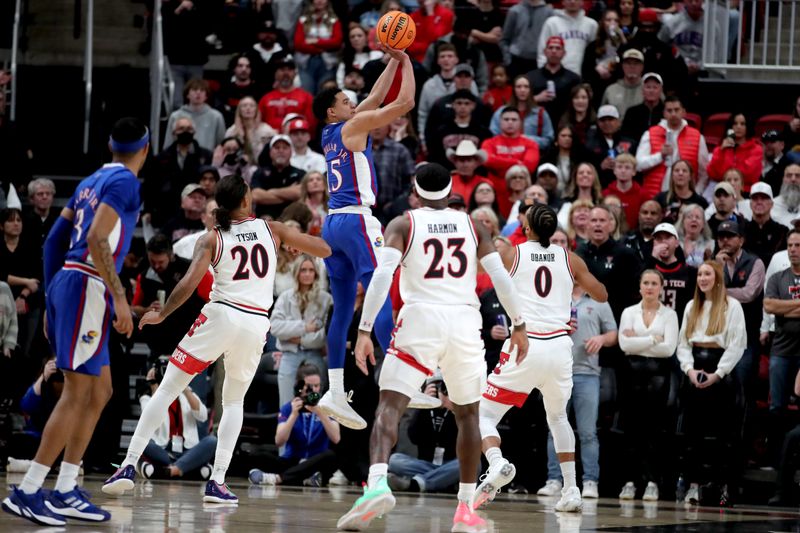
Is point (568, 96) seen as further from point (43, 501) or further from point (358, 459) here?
point (43, 501)

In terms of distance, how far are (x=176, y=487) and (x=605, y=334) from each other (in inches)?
194

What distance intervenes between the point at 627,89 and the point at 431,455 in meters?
6.64

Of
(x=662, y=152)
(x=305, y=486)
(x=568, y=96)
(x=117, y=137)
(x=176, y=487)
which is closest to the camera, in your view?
(x=117, y=137)

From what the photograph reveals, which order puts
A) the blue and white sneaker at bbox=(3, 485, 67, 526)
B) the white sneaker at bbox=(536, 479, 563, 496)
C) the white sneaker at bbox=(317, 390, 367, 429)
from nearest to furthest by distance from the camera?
the blue and white sneaker at bbox=(3, 485, 67, 526)
the white sneaker at bbox=(317, 390, 367, 429)
the white sneaker at bbox=(536, 479, 563, 496)

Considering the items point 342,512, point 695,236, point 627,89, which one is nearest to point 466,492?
point 342,512

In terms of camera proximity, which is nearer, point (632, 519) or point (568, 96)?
point (632, 519)

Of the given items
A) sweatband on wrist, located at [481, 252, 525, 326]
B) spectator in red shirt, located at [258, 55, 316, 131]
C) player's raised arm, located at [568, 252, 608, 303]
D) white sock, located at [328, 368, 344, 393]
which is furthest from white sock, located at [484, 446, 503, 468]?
spectator in red shirt, located at [258, 55, 316, 131]

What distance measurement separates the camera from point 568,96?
18109 mm

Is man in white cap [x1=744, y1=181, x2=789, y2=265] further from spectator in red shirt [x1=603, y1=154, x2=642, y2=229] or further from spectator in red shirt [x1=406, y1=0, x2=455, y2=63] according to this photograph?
spectator in red shirt [x1=406, y1=0, x2=455, y2=63]

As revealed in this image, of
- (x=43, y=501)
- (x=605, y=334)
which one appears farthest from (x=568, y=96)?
(x=43, y=501)

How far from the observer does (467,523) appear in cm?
845

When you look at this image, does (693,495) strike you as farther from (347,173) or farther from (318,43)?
(318,43)

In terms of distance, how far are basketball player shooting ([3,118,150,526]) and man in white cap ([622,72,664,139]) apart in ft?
33.2

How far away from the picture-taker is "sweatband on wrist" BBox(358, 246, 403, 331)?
8.57 meters
